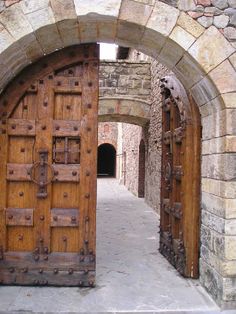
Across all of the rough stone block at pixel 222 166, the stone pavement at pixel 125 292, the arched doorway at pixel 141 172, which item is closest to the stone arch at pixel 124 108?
the arched doorway at pixel 141 172

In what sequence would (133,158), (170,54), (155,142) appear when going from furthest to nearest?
(133,158) → (155,142) → (170,54)

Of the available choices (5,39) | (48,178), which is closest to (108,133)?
(48,178)

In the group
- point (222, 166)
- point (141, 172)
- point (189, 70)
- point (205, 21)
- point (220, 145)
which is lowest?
point (141, 172)

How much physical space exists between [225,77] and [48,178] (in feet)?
5.74

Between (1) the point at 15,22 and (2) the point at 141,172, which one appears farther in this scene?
(2) the point at 141,172

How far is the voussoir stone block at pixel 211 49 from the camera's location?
9.34 ft

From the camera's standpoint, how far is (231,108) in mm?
2846

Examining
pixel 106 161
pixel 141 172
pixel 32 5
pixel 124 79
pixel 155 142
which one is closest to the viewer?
pixel 32 5

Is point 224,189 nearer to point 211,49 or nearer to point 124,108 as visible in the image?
point 211,49

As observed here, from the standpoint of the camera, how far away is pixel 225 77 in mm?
2846

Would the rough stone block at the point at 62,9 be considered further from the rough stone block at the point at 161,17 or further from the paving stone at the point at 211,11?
the paving stone at the point at 211,11

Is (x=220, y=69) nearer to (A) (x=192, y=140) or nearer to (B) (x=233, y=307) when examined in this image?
(A) (x=192, y=140)

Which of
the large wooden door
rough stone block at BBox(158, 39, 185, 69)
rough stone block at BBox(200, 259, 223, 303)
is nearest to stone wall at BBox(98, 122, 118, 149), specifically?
the large wooden door

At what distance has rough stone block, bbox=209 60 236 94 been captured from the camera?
9.34ft
